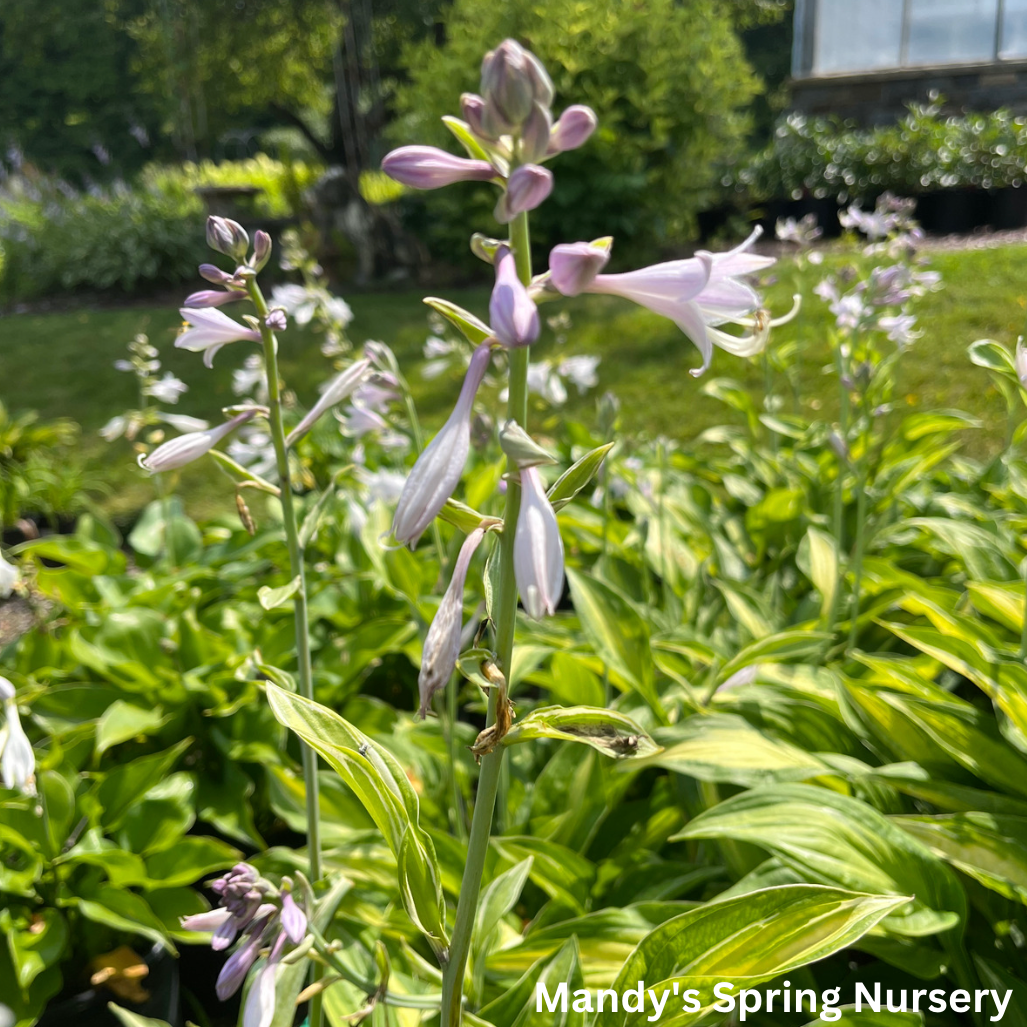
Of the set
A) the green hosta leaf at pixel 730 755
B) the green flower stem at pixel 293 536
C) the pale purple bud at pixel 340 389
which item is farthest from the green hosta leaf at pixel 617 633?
the pale purple bud at pixel 340 389

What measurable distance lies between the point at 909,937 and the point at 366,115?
45.6ft

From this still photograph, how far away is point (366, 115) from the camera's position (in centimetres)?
1305

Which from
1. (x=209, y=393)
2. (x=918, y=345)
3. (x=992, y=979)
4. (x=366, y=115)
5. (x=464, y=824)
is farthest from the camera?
(x=366, y=115)


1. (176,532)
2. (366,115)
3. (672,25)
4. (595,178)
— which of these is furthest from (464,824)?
(366,115)

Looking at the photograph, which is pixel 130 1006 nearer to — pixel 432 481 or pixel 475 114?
pixel 432 481

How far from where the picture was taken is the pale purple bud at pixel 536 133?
0.63 m

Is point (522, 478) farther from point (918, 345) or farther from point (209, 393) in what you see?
point (209, 393)

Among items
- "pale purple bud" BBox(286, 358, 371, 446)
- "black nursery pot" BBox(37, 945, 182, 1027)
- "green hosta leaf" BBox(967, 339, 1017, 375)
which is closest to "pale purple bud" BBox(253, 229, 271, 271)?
"pale purple bud" BBox(286, 358, 371, 446)

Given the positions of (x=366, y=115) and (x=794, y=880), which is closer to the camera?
(x=794, y=880)

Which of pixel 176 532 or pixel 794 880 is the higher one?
pixel 794 880

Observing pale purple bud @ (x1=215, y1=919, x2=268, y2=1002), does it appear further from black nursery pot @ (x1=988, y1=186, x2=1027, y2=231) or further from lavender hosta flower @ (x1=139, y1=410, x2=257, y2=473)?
black nursery pot @ (x1=988, y1=186, x2=1027, y2=231)

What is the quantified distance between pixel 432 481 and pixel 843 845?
3.20ft

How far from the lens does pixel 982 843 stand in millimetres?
1319

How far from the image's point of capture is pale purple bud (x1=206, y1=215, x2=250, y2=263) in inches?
39.9
